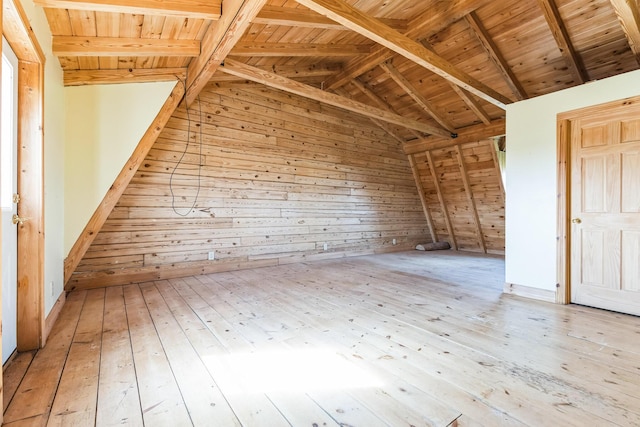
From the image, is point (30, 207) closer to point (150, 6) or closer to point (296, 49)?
point (150, 6)

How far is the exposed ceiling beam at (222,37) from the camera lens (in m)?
2.30

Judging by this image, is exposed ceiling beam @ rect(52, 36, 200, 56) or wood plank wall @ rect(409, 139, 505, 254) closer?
exposed ceiling beam @ rect(52, 36, 200, 56)

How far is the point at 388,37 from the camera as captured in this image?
9.01ft

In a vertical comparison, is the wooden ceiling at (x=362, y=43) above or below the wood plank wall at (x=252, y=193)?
above

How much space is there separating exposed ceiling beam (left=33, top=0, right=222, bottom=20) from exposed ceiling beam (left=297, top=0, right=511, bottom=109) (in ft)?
3.02

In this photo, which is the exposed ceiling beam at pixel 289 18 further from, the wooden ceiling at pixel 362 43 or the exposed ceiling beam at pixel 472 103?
the exposed ceiling beam at pixel 472 103

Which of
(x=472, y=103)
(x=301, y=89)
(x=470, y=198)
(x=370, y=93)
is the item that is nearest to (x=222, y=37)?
(x=301, y=89)

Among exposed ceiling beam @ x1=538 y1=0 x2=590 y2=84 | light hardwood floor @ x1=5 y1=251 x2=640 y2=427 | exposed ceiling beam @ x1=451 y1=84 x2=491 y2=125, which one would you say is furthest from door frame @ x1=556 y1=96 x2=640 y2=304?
exposed ceiling beam @ x1=451 y1=84 x2=491 y2=125

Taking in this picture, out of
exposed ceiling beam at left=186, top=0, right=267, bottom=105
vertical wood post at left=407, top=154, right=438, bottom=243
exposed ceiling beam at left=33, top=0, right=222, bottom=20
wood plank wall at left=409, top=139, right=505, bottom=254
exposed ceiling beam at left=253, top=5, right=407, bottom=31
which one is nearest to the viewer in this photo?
exposed ceiling beam at left=33, top=0, right=222, bottom=20

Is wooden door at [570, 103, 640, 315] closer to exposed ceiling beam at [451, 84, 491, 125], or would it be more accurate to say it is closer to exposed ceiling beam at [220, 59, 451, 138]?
exposed ceiling beam at [451, 84, 491, 125]

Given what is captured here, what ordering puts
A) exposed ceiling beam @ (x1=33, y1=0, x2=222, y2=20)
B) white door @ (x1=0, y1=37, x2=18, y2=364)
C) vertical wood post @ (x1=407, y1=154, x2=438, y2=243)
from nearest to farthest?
white door @ (x1=0, y1=37, x2=18, y2=364) < exposed ceiling beam @ (x1=33, y1=0, x2=222, y2=20) < vertical wood post @ (x1=407, y1=154, x2=438, y2=243)

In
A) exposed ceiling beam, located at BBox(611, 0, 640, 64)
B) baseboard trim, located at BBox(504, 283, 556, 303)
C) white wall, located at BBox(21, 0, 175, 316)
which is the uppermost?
exposed ceiling beam, located at BBox(611, 0, 640, 64)

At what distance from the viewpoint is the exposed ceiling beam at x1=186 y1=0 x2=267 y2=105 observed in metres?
2.30

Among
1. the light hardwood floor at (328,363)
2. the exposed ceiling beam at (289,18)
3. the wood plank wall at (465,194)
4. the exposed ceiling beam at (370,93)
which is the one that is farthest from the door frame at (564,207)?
the exposed ceiling beam at (370,93)
